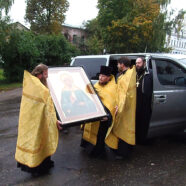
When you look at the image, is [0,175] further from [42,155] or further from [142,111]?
[142,111]

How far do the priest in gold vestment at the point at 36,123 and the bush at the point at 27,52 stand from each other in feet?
45.2

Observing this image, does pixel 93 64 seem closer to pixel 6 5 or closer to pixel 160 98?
pixel 160 98

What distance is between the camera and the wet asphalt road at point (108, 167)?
336 cm

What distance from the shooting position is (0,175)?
3500 millimetres

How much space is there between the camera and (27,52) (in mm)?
16719

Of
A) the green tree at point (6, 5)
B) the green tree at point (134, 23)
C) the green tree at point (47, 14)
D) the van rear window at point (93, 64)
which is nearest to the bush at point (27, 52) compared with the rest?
the green tree at point (6, 5)

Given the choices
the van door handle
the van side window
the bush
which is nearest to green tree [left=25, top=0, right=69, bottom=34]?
the bush

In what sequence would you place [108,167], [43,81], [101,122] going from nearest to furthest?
[43,81], [108,167], [101,122]

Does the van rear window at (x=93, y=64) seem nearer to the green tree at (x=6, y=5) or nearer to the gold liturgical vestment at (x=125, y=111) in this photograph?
the gold liturgical vestment at (x=125, y=111)

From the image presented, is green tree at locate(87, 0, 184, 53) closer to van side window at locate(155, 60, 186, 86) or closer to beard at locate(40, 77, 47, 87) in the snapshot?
van side window at locate(155, 60, 186, 86)

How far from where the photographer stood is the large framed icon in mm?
3234

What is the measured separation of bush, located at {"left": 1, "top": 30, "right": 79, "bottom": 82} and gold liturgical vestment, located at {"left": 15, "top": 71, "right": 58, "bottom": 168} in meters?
13.8

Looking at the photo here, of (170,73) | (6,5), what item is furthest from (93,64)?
(6,5)

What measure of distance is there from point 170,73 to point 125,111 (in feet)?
4.60
